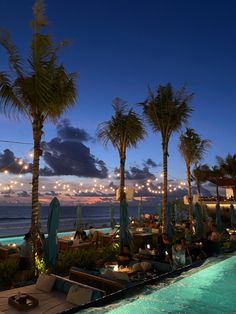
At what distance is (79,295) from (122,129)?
38.4 ft

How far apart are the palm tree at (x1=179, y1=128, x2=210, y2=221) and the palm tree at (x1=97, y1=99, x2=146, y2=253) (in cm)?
767

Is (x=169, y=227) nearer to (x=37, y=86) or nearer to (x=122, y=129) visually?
(x=122, y=129)

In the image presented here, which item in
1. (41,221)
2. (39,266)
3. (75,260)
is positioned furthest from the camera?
(41,221)

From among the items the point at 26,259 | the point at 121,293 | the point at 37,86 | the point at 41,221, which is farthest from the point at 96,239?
the point at 41,221

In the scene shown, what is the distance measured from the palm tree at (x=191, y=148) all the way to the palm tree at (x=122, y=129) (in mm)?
7667

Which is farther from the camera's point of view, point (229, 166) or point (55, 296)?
point (229, 166)

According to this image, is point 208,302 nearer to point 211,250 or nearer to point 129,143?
point 211,250

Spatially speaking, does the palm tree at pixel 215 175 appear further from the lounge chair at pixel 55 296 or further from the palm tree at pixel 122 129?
the lounge chair at pixel 55 296

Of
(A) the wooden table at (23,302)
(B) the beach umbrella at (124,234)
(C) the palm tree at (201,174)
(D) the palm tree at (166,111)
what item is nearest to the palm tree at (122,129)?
(D) the palm tree at (166,111)

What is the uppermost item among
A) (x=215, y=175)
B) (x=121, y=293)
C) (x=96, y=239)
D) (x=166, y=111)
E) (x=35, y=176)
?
(x=166, y=111)

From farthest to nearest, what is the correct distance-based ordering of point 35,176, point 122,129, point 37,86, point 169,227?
point 122,129 → point 169,227 → point 35,176 → point 37,86

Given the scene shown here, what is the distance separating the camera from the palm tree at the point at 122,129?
17.2m

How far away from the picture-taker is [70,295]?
21.9 ft

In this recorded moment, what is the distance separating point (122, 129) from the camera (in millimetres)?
17297
